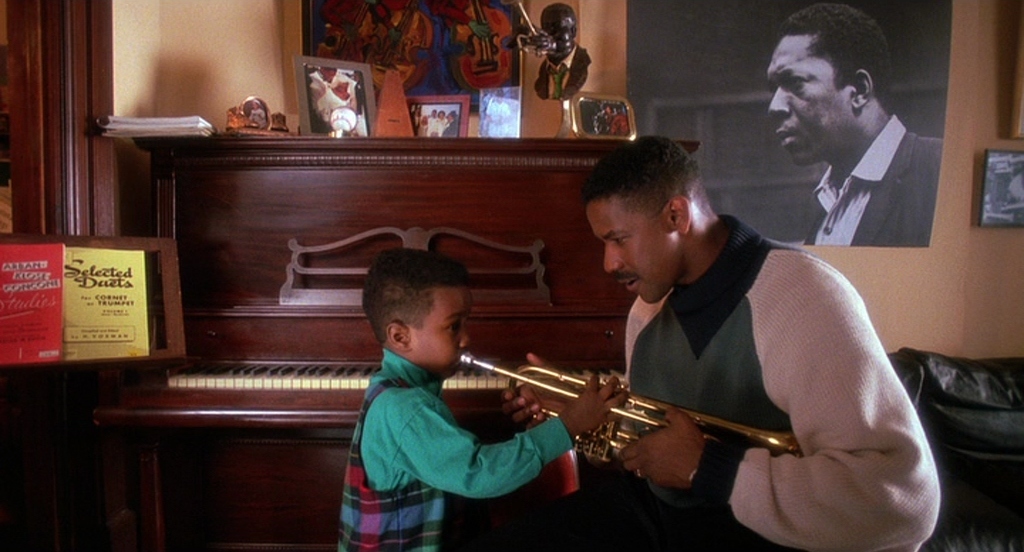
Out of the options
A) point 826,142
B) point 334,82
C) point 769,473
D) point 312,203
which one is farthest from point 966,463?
point 334,82

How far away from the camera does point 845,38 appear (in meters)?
2.74

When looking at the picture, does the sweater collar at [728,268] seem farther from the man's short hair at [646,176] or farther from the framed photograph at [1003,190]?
the framed photograph at [1003,190]

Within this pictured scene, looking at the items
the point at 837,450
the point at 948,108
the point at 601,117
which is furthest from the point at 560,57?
the point at 948,108

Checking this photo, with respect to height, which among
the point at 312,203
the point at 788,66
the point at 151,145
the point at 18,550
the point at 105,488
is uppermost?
the point at 788,66

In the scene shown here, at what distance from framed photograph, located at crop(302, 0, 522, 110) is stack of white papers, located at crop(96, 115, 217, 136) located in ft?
2.83

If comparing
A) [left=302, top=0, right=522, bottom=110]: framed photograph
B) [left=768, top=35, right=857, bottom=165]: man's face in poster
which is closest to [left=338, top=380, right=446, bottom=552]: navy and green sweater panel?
[left=302, top=0, right=522, bottom=110]: framed photograph

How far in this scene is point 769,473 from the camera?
3.17ft

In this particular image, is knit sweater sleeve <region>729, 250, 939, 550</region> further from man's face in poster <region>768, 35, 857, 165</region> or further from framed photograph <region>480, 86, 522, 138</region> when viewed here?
man's face in poster <region>768, 35, 857, 165</region>

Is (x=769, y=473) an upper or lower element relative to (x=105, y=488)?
upper

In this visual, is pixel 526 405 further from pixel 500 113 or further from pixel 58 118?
pixel 58 118

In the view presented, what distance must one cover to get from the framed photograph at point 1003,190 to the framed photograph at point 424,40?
231 cm

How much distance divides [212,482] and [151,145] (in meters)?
1.21

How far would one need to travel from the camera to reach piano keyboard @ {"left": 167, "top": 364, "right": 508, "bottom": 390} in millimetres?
1764

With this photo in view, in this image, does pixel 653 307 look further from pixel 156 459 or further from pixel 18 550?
pixel 18 550
